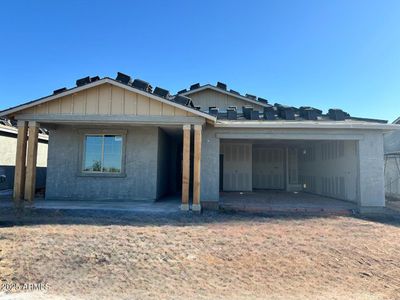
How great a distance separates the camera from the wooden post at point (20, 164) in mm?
10172

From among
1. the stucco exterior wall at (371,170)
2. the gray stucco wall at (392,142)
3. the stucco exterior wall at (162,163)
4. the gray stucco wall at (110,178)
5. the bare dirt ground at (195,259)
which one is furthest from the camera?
the gray stucco wall at (392,142)

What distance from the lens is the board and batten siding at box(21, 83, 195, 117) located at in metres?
10.1

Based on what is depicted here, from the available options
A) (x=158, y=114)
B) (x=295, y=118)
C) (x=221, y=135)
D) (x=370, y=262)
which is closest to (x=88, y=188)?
(x=158, y=114)

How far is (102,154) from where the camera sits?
38.1ft

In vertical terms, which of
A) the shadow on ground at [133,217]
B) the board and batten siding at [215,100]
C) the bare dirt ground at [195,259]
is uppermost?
the board and batten siding at [215,100]

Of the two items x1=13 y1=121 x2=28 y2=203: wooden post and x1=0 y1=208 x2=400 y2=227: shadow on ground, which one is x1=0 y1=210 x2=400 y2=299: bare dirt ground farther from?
x1=13 y1=121 x2=28 y2=203: wooden post

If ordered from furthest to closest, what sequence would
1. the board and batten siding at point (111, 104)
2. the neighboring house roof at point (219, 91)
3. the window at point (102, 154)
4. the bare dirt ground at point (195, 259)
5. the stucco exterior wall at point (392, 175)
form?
the neighboring house roof at point (219, 91) → the stucco exterior wall at point (392, 175) → the window at point (102, 154) → the board and batten siding at point (111, 104) → the bare dirt ground at point (195, 259)

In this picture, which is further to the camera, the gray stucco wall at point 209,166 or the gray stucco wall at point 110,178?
→ the gray stucco wall at point 110,178

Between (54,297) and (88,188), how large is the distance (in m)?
7.79

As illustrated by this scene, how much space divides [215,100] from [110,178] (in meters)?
8.59

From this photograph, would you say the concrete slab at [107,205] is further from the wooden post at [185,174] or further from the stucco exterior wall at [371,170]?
the stucco exterior wall at [371,170]

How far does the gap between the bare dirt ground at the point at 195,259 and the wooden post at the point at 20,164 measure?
1849 millimetres

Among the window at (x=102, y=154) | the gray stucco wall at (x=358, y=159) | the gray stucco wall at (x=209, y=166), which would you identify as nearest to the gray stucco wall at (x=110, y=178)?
the window at (x=102, y=154)

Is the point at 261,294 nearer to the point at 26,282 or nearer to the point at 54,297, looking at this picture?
the point at 54,297
